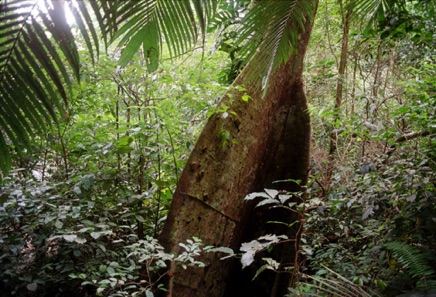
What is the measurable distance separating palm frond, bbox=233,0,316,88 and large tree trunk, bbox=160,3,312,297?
4.13 feet

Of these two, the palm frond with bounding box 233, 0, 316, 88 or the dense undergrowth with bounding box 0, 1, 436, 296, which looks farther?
the dense undergrowth with bounding box 0, 1, 436, 296

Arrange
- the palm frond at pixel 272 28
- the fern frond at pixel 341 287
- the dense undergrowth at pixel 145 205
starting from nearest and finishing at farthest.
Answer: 1. the palm frond at pixel 272 28
2. the fern frond at pixel 341 287
3. the dense undergrowth at pixel 145 205

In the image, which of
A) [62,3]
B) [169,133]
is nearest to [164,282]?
[169,133]

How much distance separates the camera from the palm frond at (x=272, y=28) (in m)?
1.01

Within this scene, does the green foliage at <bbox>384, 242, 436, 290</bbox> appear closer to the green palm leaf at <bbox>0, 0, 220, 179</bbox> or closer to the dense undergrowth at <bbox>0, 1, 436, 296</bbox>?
the dense undergrowth at <bbox>0, 1, 436, 296</bbox>

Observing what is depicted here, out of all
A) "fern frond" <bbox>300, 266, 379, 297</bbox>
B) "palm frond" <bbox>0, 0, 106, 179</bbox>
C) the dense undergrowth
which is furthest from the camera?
the dense undergrowth

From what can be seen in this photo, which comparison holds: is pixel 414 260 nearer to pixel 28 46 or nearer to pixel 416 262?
pixel 416 262

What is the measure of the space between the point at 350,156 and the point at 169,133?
8.31 ft

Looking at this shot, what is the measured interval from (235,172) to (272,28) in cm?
149

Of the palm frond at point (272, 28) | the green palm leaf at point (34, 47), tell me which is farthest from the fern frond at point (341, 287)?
the green palm leaf at point (34, 47)

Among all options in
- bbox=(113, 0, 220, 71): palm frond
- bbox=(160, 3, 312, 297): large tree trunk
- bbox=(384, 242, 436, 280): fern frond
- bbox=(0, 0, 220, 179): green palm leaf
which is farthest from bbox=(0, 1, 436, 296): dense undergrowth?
bbox=(0, 0, 220, 179): green palm leaf

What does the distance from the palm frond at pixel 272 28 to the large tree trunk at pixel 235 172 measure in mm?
1258

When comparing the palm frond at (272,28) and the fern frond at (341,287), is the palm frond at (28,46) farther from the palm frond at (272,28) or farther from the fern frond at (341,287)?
the fern frond at (341,287)

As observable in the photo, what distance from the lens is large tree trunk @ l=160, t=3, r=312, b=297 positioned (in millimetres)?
2316
